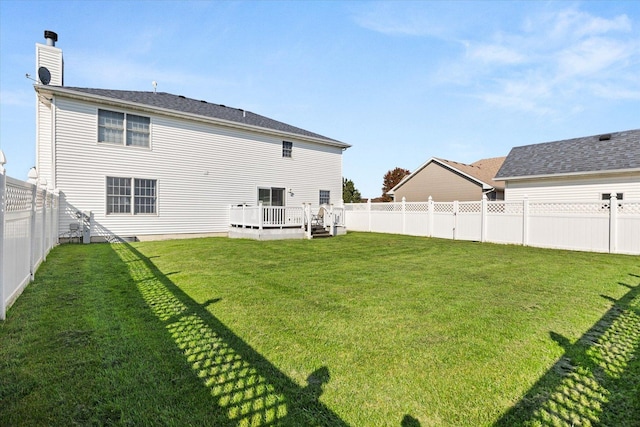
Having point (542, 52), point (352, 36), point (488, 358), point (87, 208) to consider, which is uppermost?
point (352, 36)

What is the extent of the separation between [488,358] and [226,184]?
13664mm

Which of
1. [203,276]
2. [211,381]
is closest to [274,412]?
[211,381]

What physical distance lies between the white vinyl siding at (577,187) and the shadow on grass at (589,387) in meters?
14.0

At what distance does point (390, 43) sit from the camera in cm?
1248

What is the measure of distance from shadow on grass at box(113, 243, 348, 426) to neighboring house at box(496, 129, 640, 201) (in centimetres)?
1741

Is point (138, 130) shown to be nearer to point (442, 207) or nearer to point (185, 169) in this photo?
point (185, 169)

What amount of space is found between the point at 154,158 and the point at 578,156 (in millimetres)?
20522

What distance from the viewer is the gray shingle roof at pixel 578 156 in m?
13.8

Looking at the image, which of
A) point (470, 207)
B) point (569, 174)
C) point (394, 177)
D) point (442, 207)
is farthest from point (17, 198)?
point (394, 177)

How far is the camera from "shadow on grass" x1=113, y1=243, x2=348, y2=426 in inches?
71.9

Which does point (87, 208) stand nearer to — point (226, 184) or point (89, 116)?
point (89, 116)

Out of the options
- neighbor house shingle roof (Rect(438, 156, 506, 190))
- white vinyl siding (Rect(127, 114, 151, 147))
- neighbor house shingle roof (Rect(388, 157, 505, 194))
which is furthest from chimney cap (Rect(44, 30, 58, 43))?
neighbor house shingle roof (Rect(438, 156, 506, 190))

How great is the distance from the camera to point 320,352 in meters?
2.65

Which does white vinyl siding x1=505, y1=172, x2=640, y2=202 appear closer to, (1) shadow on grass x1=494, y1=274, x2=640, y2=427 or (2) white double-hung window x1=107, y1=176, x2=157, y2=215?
(1) shadow on grass x1=494, y1=274, x2=640, y2=427
